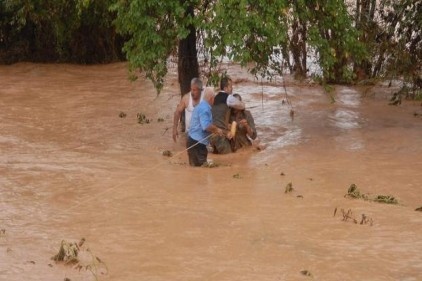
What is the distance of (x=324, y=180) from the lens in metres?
10.1

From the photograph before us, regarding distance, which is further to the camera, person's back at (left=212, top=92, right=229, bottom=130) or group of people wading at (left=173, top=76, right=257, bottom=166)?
person's back at (left=212, top=92, right=229, bottom=130)

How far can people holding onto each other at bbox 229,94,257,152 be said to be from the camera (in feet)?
39.9

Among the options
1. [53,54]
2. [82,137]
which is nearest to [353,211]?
[82,137]

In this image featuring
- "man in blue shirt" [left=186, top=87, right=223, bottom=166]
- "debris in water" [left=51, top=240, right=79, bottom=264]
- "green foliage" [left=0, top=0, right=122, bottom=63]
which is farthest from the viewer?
"green foliage" [left=0, top=0, right=122, bottom=63]

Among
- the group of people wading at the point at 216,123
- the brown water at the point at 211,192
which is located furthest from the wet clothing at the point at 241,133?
the brown water at the point at 211,192

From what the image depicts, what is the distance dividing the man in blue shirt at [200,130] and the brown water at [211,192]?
0.28 metres

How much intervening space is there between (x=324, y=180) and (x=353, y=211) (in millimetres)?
1775

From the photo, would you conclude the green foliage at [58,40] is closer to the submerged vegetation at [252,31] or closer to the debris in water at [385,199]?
the submerged vegetation at [252,31]

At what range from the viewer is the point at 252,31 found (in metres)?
10.9

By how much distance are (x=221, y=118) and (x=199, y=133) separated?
1219 mm

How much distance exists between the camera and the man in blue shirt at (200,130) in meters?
10.7

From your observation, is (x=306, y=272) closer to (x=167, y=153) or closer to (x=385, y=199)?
(x=385, y=199)

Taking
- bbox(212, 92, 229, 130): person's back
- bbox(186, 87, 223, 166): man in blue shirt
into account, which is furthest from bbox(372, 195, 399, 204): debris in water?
bbox(212, 92, 229, 130): person's back

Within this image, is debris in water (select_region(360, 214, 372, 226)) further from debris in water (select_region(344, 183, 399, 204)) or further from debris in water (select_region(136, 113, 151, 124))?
debris in water (select_region(136, 113, 151, 124))
